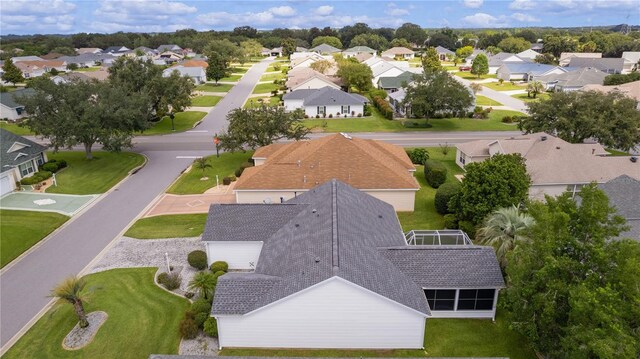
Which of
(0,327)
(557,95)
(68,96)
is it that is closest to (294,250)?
(0,327)

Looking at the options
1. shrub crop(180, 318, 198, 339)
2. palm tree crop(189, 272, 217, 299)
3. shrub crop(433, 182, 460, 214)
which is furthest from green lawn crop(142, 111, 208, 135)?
shrub crop(180, 318, 198, 339)

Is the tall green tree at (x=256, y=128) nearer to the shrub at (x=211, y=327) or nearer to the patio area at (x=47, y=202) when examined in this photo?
the patio area at (x=47, y=202)

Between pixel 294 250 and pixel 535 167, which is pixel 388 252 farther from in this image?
pixel 535 167

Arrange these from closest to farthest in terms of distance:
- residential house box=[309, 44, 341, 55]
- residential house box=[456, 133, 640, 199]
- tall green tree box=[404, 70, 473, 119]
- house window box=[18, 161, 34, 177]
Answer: residential house box=[456, 133, 640, 199]
house window box=[18, 161, 34, 177]
tall green tree box=[404, 70, 473, 119]
residential house box=[309, 44, 341, 55]

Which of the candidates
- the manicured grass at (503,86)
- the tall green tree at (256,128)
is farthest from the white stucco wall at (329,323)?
the manicured grass at (503,86)

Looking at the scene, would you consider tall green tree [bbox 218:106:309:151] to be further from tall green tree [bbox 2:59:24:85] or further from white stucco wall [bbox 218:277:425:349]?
tall green tree [bbox 2:59:24:85]

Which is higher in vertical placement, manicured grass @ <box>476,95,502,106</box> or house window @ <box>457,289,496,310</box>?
manicured grass @ <box>476,95,502,106</box>

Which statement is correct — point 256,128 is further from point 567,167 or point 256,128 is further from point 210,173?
point 567,167
